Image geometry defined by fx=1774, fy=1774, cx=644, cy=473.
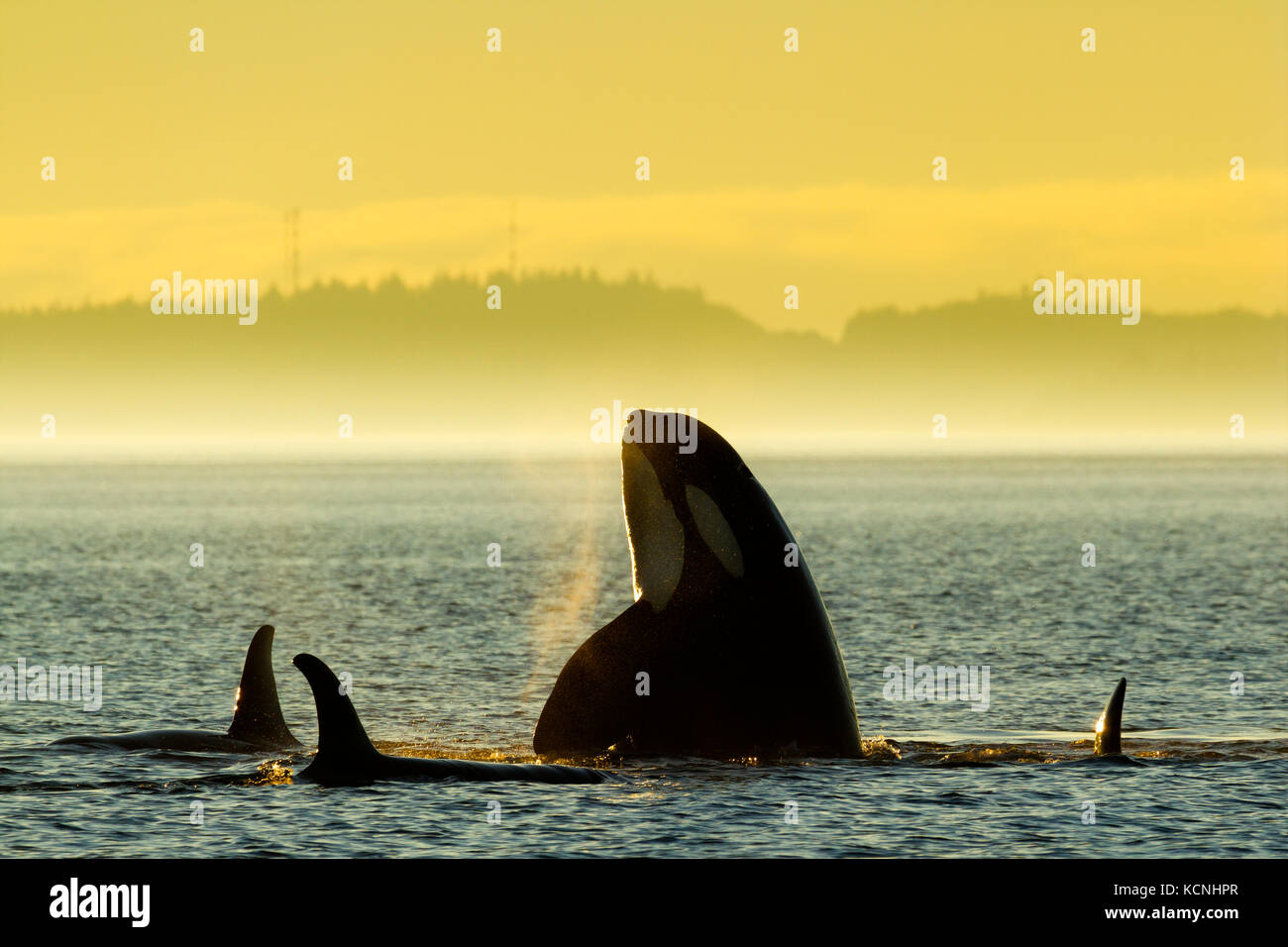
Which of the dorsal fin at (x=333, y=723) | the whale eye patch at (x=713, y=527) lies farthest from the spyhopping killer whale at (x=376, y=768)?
the whale eye patch at (x=713, y=527)

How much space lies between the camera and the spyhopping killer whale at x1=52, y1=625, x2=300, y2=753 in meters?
21.0

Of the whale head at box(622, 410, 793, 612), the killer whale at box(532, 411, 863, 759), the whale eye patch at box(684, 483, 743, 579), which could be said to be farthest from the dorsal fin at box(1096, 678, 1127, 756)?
the whale eye patch at box(684, 483, 743, 579)

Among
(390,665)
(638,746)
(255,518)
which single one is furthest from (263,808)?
(255,518)

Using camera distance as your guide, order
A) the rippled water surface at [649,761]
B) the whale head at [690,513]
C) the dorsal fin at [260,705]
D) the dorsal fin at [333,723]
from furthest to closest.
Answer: the dorsal fin at [260,705] → the rippled water surface at [649,761] → the whale head at [690,513] → the dorsal fin at [333,723]

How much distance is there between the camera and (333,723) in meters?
16.5

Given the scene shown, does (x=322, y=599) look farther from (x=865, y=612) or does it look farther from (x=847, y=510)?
(x=847, y=510)

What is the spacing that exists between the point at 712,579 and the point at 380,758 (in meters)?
4.22

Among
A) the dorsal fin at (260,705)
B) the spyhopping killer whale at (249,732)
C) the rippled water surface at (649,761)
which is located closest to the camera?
the rippled water surface at (649,761)

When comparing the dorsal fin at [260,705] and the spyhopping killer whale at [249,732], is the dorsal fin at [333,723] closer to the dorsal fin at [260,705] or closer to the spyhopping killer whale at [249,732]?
the dorsal fin at [260,705]

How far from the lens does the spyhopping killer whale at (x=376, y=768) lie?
16.9 metres

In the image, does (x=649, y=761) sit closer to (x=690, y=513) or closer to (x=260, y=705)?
(x=690, y=513)

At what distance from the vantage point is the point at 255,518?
17750 cm

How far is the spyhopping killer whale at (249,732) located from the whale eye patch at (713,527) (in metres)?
6.96
